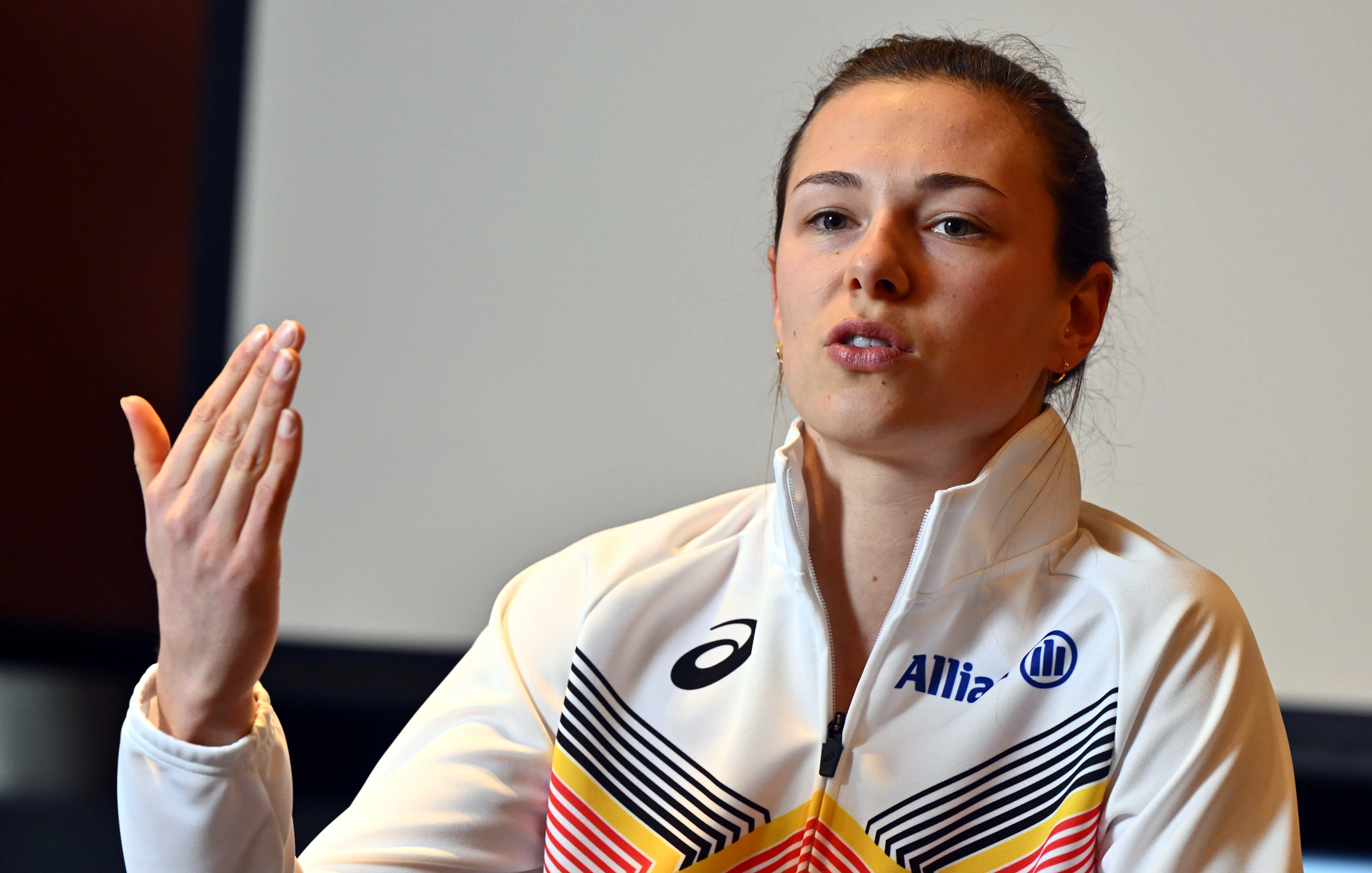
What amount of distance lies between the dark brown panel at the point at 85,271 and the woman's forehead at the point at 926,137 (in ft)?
6.21

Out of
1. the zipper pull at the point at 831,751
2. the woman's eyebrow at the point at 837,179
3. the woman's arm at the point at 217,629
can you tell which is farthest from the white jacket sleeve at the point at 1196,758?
the woman's arm at the point at 217,629

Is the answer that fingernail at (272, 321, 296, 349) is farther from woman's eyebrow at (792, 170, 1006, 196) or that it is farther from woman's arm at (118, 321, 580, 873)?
woman's eyebrow at (792, 170, 1006, 196)

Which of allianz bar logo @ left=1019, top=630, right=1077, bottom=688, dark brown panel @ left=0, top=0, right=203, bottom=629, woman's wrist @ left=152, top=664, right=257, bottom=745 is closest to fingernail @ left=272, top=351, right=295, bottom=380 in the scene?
woman's wrist @ left=152, top=664, right=257, bottom=745

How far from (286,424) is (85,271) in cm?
207

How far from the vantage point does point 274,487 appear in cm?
88

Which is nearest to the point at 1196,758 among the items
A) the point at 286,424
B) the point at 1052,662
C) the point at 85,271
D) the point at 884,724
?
the point at 1052,662

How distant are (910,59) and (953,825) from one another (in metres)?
0.76

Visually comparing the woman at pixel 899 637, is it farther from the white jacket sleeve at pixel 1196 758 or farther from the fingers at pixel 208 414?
the fingers at pixel 208 414

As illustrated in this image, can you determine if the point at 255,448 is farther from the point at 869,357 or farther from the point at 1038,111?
the point at 1038,111

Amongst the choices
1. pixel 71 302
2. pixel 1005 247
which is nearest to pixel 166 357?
pixel 71 302

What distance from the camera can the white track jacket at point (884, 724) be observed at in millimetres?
1086

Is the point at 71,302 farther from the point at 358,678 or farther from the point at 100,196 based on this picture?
the point at 358,678

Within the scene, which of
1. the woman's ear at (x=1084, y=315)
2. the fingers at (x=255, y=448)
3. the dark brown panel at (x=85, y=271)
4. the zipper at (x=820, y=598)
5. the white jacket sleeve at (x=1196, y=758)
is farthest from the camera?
the dark brown panel at (x=85, y=271)

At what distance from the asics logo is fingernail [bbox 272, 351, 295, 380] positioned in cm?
51
